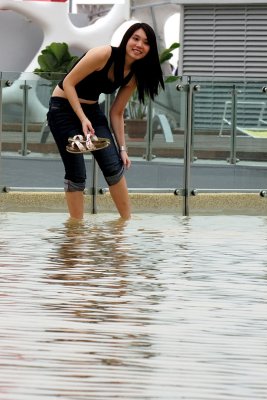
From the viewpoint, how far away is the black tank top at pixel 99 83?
37.8ft

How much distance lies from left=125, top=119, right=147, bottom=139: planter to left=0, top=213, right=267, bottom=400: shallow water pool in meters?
4.60

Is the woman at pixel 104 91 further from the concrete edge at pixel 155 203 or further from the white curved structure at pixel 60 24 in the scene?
the white curved structure at pixel 60 24

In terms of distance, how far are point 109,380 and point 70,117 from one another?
6738mm

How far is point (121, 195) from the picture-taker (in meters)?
12.3

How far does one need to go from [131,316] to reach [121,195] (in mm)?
5536

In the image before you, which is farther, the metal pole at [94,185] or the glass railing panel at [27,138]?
the metal pole at [94,185]

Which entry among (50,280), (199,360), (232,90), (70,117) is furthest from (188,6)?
(199,360)

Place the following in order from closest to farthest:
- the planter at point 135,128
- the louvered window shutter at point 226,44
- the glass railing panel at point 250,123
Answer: the planter at point 135,128
the glass railing panel at point 250,123
the louvered window shutter at point 226,44

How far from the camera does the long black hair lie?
451 inches

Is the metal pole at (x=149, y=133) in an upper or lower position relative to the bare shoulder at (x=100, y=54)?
lower

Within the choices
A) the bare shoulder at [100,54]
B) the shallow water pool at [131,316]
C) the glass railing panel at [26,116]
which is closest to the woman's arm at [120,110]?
the bare shoulder at [100,54]

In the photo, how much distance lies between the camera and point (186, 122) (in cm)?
1614

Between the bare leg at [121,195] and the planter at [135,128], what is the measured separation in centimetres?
361

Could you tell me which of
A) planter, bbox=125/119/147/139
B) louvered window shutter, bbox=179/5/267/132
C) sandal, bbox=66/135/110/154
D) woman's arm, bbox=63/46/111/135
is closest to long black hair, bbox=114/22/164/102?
woman's arm, bbox=63/46/111/135
